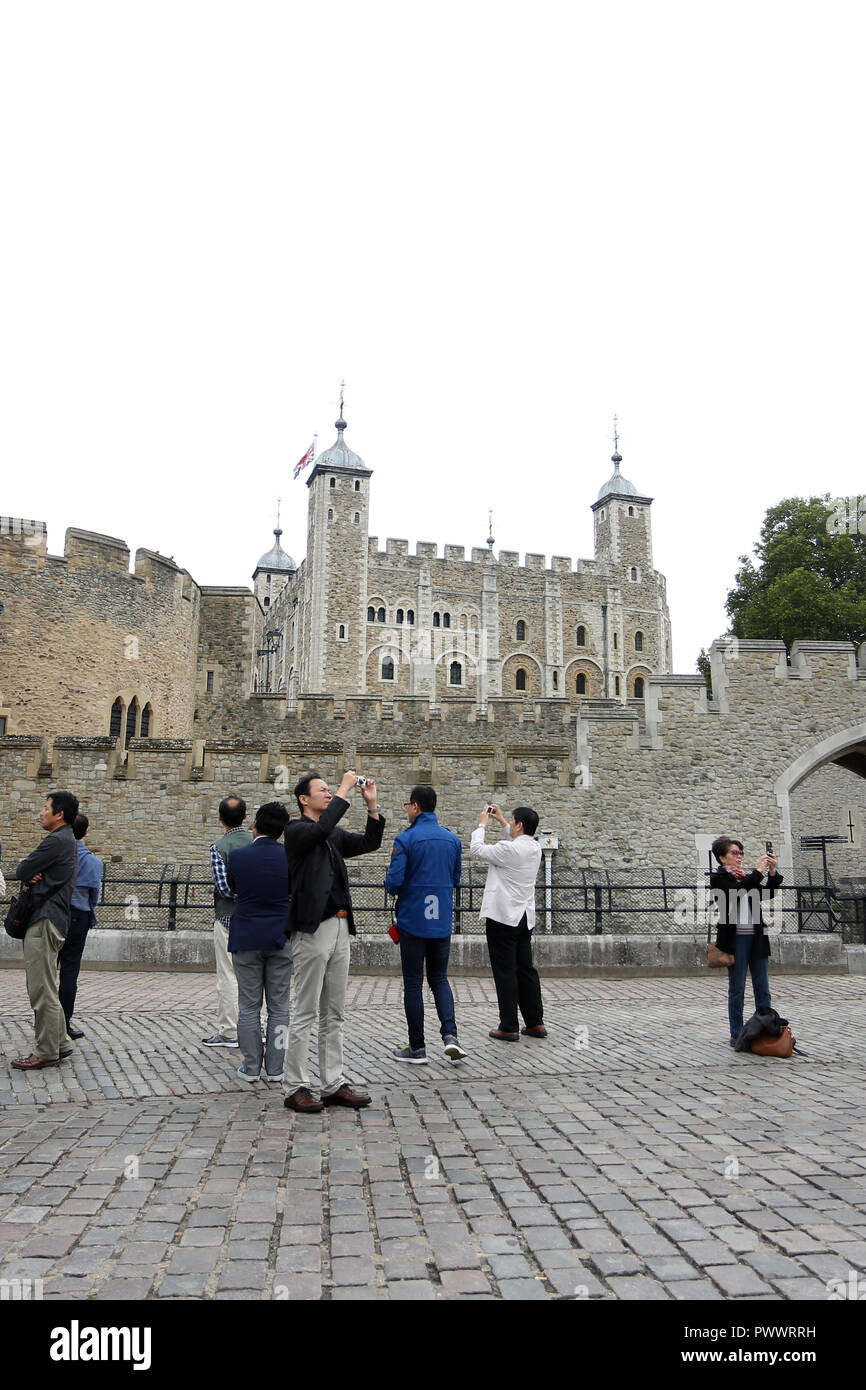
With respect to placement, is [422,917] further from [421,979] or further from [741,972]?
[741,972]

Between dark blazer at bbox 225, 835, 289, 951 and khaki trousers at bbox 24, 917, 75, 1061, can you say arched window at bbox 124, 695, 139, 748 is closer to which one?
khaki trousers at bbox 24, 917, 75, 1061

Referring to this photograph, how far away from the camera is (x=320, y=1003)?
521cm

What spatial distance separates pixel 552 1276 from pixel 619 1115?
79.6 inches

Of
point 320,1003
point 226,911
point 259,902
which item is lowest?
point 320,1003

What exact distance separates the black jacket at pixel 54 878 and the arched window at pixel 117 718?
51.8 feet

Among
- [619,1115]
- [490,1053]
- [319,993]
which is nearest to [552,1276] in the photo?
[619,1115]

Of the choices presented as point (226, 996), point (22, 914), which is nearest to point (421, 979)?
point (226, 996)

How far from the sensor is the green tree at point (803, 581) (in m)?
27.5

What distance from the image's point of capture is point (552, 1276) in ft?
9.65

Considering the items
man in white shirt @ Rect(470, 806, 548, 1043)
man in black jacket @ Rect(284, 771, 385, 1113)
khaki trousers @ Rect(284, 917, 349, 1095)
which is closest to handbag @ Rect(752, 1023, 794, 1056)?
man in white shirt @ Rect(470, 806, 548, 1043)

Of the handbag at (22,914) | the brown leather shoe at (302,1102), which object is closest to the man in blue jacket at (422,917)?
the brown leather shoe at (302,1102)

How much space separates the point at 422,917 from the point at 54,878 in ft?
7.57

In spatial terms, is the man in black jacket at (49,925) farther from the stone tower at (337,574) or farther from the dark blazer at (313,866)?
the stone tower at (337,574)

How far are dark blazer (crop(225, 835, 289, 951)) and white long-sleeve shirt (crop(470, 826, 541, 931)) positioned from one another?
60.2 inches
